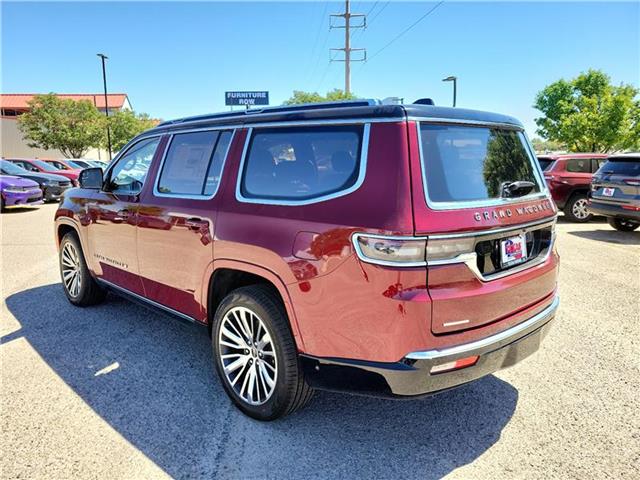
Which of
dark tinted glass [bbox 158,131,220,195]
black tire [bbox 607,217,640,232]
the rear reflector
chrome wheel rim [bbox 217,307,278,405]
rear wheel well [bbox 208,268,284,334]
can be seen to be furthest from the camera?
black tire [bbox 607,217,640,232]

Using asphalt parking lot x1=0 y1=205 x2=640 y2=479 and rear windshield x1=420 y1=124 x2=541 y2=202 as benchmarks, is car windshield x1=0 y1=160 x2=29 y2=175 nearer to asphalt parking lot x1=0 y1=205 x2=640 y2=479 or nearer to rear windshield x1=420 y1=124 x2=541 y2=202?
asphalt parking lot x1=0 y1=205 x2=640 y2=479

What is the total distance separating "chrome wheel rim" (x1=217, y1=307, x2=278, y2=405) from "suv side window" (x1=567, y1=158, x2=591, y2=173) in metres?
11.3

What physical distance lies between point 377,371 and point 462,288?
23.2 inches

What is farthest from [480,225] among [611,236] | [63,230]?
[611,236]

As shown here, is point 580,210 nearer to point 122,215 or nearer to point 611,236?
point 611,236

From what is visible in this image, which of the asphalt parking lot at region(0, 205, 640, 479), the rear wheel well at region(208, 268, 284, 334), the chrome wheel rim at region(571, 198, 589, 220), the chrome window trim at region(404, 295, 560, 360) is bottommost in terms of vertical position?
the asphalt parking lot at region(0, 205, 640, 479)

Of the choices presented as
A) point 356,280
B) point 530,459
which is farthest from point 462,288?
point 530,459

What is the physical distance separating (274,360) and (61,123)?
43069 millimetres

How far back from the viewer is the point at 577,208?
1142 centimetres

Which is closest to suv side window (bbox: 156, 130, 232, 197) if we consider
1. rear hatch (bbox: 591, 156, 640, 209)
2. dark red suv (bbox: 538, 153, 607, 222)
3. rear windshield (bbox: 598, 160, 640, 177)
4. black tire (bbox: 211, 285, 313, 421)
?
black tire (bbox: 211, 285, 313, 421)

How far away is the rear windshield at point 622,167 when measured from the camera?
867cm

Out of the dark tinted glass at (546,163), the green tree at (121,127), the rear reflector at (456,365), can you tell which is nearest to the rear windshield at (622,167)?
the dark tinted glass at (546,163)

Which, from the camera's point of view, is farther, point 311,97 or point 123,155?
point 311,97

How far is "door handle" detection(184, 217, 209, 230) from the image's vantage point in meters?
3.01
